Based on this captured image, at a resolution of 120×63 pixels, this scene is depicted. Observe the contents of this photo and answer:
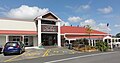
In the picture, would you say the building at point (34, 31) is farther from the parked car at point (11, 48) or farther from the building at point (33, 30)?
the parked car at point (11, 48)

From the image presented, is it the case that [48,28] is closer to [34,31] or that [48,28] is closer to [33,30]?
[34,31]

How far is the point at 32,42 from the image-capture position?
39.2 metres

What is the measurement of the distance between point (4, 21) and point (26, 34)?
443 centimetres

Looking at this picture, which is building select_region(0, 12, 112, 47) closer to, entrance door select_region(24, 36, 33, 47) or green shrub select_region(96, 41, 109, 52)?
entrance door select_region(24, 36, 33, 47)

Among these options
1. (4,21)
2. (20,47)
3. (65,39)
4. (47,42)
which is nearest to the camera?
(20,47)

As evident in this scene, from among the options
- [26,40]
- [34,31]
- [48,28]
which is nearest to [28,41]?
[26,40]

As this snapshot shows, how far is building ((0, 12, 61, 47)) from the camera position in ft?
116

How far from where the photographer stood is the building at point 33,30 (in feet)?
116

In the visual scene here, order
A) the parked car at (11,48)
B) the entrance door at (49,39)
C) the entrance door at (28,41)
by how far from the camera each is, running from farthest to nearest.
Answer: the entrance door at (49,39), the entrance door at (28,41), the parked car at (11,48)

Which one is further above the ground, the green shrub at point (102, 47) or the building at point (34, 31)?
the building at point (34, 31)

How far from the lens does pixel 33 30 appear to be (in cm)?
3888

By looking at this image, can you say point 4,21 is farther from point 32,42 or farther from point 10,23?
point 32,42

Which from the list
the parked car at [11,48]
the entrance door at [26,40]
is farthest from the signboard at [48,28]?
the parked car at [11,48]

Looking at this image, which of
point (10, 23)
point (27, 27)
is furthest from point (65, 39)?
point (10, 23)
